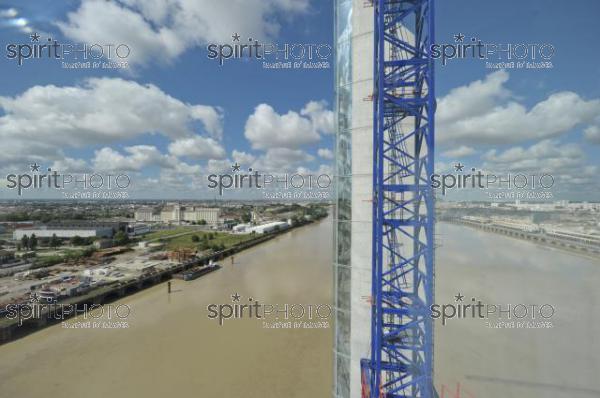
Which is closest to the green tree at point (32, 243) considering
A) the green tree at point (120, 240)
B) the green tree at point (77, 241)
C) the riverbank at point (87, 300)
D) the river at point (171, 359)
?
the green tree at point (77, 241)

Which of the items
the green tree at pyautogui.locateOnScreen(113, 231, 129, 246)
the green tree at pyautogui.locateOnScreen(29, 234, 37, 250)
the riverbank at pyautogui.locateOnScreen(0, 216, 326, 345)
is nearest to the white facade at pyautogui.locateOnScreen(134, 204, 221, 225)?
the green tree at pyautogui.locateOnScreen(113, 231, 129, 246)

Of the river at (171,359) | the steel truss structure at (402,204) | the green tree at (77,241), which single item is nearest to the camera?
the steel truss structure at (402,204)

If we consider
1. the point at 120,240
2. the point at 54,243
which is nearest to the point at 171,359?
the point at 120,240

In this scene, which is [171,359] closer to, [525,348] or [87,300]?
[87,300]

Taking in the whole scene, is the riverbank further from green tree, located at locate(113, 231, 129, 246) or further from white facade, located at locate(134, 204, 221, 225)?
white facade, located at locate(134, 204, 221, 225)

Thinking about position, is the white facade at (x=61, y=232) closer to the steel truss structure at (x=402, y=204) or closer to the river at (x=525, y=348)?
the river at (x=525, y=348)

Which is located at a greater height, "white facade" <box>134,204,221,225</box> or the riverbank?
"white facade" <box>134,204,221,225</box>

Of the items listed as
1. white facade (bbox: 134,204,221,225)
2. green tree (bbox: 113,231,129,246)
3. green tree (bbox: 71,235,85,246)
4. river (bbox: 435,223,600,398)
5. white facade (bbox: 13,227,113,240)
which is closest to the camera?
river (bbox: 435,223,600,398)

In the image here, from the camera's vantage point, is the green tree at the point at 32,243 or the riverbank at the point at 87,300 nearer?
the riverbank at the point at 87,300
